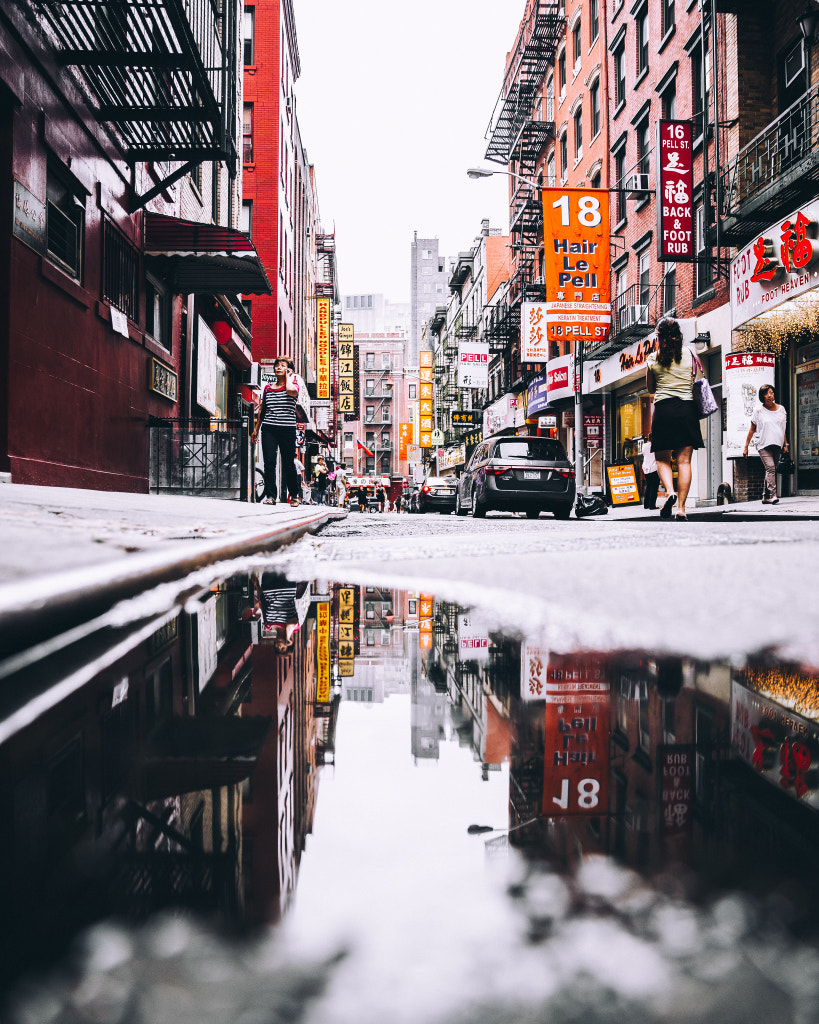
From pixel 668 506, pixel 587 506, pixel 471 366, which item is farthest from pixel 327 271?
pixel 668 506

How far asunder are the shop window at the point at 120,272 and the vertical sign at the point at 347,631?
8522 mm

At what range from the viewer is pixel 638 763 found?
834 mm

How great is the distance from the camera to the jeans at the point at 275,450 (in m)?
10.1

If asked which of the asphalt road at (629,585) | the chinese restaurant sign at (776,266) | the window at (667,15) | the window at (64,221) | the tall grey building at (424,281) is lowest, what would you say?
the asphalt road at (629,585)

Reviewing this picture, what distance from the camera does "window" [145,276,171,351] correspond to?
40.1 ft

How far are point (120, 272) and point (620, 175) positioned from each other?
16.7m

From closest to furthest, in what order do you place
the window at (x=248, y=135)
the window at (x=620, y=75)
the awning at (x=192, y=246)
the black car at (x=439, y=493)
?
1. the awning at (x=192, y=246)
2. the window at (x=620, y=75)
3. the window at (x=248, y=135)
4. the black car at (x=439, y=493)

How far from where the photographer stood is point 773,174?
1341 cm

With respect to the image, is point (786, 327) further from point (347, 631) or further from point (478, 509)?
point (347, 631)

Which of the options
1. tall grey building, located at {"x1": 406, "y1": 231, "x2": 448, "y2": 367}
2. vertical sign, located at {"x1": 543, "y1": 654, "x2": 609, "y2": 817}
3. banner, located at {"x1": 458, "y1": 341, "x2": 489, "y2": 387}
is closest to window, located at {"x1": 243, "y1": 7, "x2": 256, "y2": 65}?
banner, located at {"x1": 458, "y1": 341, "x2": 489, "y2": 387}

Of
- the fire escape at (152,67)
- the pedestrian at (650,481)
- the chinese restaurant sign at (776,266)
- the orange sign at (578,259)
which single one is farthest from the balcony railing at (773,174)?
the fire escape at (152,67)

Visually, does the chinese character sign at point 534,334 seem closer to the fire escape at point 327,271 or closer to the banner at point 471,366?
the banner at point 471,366

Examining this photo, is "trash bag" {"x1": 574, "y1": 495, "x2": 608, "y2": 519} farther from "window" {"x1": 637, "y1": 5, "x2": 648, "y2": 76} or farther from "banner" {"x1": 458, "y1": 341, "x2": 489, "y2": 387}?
"banner" {"x1": 458, "y1": 341, "x2": 489, "y2": 387}

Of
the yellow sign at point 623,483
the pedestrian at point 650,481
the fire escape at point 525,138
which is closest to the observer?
the pedestrian at point 650,481
